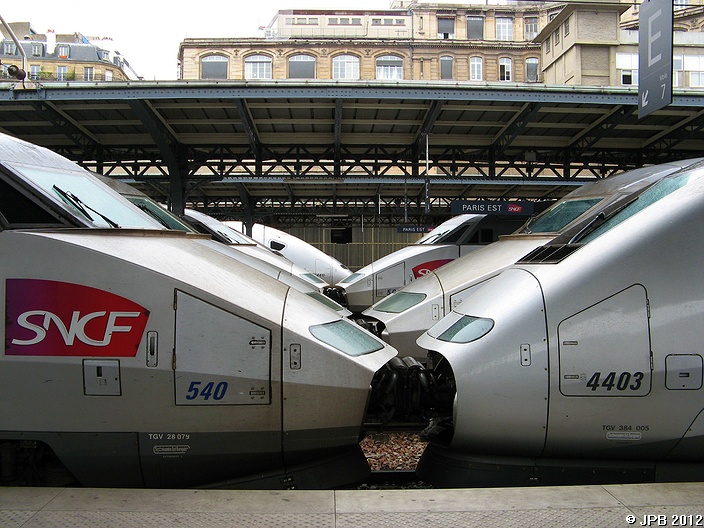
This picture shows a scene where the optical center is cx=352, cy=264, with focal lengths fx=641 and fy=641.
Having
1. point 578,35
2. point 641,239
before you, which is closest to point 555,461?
point 641,239

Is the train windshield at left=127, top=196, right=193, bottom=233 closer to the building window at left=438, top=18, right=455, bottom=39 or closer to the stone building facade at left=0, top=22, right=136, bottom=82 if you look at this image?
the building window at left=438, top=18, right=455, bottom=39

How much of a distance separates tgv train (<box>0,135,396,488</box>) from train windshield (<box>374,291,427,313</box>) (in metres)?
4.20

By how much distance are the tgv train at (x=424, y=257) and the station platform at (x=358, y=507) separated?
10.0 meters

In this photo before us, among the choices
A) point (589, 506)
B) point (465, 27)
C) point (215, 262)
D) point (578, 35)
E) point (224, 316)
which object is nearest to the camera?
point (589, 506)

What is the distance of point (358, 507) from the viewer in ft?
11.4

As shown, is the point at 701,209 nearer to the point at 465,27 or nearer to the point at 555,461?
the point at 555,461

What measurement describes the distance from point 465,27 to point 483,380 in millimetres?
73979

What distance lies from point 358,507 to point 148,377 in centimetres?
159

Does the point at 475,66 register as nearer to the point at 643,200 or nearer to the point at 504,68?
the point at 504,68

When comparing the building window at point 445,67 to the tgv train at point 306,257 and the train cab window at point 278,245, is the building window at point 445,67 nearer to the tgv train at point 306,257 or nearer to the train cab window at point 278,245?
the tgv train at point 306,257

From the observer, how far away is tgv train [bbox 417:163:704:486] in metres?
4.29

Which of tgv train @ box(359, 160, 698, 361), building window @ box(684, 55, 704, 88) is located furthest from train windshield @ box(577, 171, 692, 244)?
building window @ box(684, 55, 704, 88)

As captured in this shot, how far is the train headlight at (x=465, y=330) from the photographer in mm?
4590

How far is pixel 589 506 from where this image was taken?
3.45 metres
